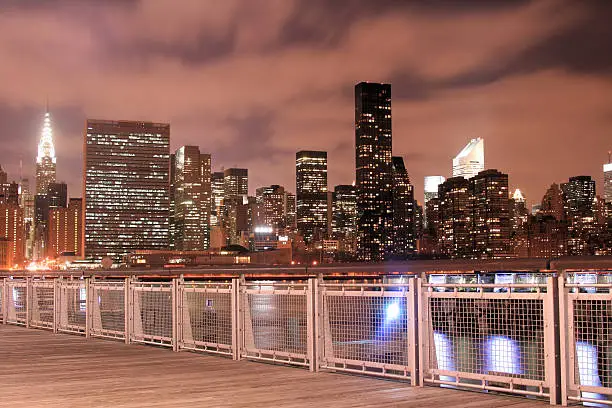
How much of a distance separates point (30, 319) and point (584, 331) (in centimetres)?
1561

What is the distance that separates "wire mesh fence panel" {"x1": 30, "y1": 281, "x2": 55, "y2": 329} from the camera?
18453 millimetres

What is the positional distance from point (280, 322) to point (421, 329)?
8.76ft

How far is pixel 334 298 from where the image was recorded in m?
10.0

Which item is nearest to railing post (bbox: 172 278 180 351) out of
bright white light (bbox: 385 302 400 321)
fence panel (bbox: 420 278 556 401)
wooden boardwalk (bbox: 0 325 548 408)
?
wooden boardwalk (bbox: 0 325 548 408)

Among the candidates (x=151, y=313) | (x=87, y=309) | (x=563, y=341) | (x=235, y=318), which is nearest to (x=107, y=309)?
(x=87, y=309)

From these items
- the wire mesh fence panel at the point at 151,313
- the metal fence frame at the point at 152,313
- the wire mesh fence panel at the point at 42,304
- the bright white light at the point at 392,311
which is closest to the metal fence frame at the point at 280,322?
the bright white light at the point at 392,311

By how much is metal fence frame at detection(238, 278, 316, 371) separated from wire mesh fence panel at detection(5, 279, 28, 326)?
10.7 meters

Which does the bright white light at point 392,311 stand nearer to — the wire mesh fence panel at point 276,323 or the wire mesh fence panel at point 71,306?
the wire mesh fence panel at point 276,323

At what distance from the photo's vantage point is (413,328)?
884cm

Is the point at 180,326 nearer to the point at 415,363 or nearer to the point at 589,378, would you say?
the point at 415,363

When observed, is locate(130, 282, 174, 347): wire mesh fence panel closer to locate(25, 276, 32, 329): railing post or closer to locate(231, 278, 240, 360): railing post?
locate(231, 278, 240, 360): railing post

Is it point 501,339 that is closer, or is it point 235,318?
point 501,339

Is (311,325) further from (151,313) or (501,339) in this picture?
(151,313)

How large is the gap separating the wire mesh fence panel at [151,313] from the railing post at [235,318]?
6.74 ft
